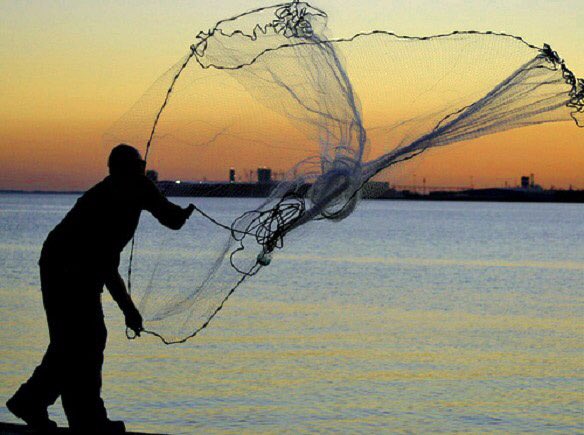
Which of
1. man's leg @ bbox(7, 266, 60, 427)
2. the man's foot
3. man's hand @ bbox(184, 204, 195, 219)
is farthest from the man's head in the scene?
the man's foot

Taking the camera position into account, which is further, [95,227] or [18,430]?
[18,430]

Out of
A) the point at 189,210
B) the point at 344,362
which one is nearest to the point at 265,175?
the point at 189,210

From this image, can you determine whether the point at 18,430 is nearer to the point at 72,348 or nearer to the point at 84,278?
the point at 72,348

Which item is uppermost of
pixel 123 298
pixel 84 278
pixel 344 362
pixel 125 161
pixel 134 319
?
pixel 125 161

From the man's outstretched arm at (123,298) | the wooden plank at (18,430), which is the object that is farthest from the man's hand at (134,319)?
the wooden plank at (18,430)

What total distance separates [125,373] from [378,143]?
6.79 meters

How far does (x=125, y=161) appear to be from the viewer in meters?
5.73

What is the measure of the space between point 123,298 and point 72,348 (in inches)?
16.3

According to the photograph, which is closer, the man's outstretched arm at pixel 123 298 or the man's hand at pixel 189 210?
the man's hand at pixel 189 210

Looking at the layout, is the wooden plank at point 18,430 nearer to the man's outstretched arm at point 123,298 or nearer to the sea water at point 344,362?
the man's outstretched arm at point 123,298

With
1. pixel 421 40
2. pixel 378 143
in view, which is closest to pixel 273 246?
pixel 378 143

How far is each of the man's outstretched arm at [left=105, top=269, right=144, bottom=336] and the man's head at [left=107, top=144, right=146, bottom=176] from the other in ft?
1.81

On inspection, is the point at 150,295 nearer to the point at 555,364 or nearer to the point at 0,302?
the point at 555,364

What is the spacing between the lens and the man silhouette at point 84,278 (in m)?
5.73
